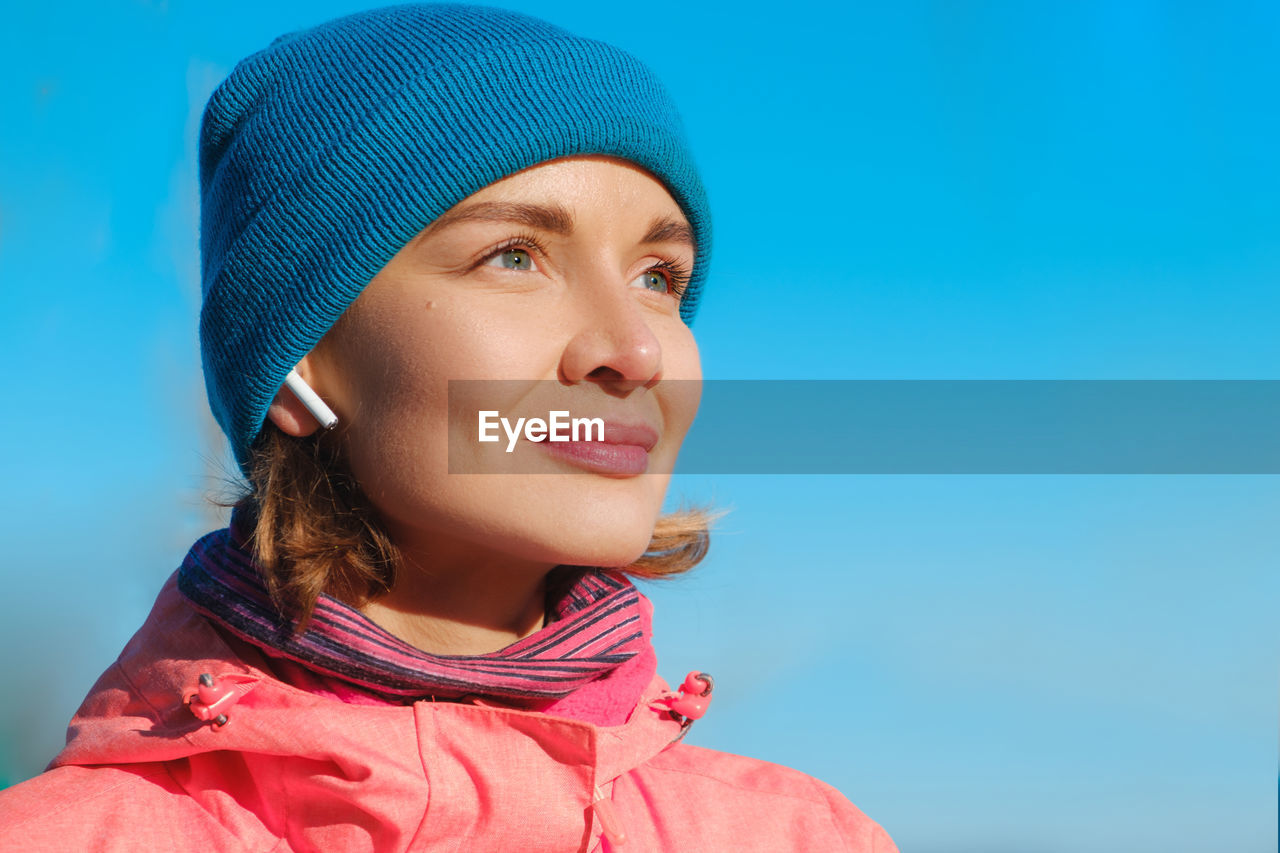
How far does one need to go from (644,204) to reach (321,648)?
3.44 ft

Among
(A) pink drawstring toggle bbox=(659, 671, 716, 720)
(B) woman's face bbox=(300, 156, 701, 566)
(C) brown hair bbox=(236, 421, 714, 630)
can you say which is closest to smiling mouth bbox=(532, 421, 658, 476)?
(B) woman's face bbox=(300, 156, 701, 566)

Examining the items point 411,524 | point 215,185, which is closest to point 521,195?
point 411,524

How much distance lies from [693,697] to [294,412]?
1034mm

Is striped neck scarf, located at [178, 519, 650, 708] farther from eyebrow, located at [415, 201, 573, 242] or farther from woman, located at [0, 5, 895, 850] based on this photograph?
eyebrow, located at [415, 201, 573, 242]

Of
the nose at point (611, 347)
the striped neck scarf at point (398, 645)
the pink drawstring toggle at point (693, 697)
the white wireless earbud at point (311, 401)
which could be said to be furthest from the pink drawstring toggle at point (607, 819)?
the white wireless earbud at point (311, 401)

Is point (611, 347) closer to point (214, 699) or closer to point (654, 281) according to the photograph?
point (654, 281)

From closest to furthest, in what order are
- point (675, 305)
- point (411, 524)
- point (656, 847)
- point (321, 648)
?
point (321, 648) < point (411, 524) < point (656, 847) < point (675, 305)

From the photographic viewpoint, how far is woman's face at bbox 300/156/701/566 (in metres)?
1.94

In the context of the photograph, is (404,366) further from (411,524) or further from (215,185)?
(215,185)

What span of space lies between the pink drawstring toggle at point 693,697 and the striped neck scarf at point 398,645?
0.15 m

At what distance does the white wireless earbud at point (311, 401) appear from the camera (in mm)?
2148

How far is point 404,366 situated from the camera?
6.51 feet

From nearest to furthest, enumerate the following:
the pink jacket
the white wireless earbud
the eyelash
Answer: the pink jacket, the eyelash, the white wireless earbud

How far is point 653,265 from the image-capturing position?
7.47 ft
